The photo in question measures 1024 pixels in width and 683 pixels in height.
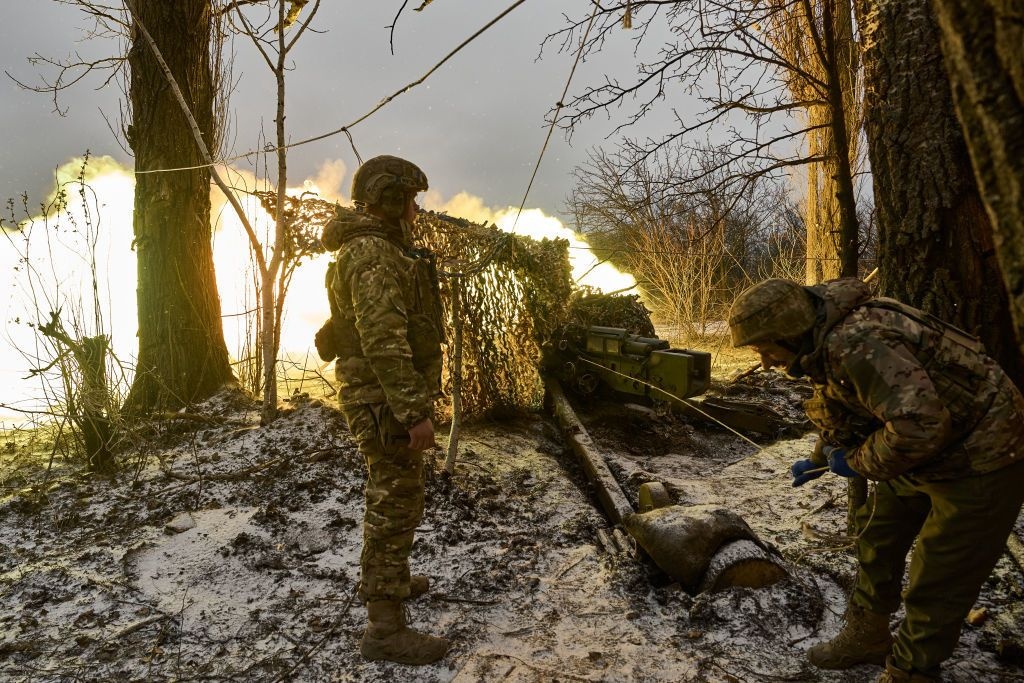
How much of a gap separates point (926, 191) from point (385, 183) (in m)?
2.74

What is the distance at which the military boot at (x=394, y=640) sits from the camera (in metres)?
2.78

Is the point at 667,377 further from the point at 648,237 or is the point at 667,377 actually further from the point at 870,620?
the point at 648,237

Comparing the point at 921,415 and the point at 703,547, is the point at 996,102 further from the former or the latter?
the point at 703,547

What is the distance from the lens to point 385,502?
2.85 m

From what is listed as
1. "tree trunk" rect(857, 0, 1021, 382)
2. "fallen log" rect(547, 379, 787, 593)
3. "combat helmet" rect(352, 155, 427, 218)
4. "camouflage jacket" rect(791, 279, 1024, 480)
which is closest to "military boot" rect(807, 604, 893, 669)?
"fallen log" rect(547, 379, 787, 593)

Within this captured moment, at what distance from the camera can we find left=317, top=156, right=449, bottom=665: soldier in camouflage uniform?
270cm

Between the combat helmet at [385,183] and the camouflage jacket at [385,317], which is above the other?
the combat helmet at [385,183]

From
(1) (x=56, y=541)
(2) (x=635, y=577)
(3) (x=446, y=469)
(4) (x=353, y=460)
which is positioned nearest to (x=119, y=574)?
(1) (x=56, y=541)

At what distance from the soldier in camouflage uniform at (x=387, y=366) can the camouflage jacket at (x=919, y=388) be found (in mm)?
1768

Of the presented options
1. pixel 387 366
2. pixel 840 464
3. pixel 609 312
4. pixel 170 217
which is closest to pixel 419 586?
pixel 387 366

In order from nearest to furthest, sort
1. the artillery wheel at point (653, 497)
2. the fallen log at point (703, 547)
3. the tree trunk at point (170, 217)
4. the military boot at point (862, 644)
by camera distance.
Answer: the military boot at point (862, 644) < the fallen log at point (703, 547) < the artillery wheel at point (653, 497) < the tree trunk at point (170, 217)

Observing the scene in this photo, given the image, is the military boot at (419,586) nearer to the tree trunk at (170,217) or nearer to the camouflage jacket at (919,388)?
the camouflage jacket at (919,388)

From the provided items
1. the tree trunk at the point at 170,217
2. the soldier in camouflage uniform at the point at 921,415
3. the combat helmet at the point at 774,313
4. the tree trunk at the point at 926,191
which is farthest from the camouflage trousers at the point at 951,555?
the tree trunk at the point at 170,217

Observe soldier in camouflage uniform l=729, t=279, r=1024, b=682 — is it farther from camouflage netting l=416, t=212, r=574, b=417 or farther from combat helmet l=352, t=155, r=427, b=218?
camouflage netting l=416, t=212, r=574, b=417
